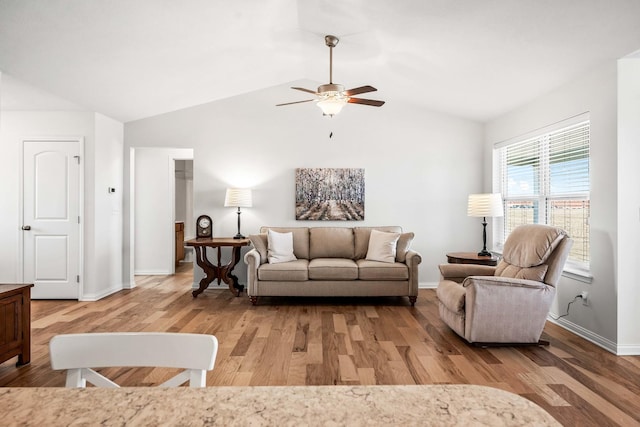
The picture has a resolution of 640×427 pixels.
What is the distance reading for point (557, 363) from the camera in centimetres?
296

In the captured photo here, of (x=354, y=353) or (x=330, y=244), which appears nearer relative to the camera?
(x=354, y=353)

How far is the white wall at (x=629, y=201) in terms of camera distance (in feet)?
10.4

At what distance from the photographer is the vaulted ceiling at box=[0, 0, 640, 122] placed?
9.61ft

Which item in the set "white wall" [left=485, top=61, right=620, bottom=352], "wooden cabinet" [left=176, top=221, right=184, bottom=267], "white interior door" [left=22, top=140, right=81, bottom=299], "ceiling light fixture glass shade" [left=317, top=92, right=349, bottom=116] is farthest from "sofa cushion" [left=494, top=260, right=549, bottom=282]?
"wooden cabinet" [left=176, top=221, right=184, bottom=267]

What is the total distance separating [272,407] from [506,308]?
305cm

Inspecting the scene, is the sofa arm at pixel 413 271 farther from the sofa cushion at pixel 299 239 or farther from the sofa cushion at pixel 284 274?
the sofa cushion at pixel 299 239

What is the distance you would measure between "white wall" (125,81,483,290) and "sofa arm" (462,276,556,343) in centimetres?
251

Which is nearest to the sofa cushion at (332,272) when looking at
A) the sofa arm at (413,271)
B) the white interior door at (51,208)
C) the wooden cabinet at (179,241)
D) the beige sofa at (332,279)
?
the beige sofa at (332,279)

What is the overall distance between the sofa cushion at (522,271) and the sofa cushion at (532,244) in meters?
0.04

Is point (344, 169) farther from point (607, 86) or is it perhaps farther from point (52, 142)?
point (52, 142)

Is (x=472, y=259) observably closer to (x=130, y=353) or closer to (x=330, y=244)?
(x=330, y=244)

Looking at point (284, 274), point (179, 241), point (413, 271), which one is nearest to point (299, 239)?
point (284, 274)

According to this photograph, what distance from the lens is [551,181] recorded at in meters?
4.25

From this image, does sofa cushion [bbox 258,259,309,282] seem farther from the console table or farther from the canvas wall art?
the canvas wall art
